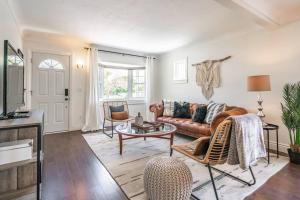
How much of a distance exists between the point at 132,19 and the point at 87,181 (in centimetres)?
270

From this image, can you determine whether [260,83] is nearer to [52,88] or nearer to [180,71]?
[180,71]

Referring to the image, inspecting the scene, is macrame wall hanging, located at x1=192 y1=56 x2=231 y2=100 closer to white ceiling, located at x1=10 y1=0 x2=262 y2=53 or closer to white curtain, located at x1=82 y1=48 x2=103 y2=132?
white ceiling, located at x1=10 y1=0 x2=262 y2=53

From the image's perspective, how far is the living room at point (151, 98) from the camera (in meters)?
1.77

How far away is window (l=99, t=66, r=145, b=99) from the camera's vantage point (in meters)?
5.15

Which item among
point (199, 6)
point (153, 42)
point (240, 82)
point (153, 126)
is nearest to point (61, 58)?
point (153, 42)

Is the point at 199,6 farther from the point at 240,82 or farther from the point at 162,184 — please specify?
the point at 162,184

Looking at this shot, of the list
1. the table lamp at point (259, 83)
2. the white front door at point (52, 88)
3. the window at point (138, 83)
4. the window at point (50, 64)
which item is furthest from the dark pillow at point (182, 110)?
the window at point (50, 64)

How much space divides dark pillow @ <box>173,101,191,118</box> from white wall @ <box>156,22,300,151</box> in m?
0.49

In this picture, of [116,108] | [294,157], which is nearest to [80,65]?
[116,108]

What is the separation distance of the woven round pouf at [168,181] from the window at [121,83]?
385 centimetres

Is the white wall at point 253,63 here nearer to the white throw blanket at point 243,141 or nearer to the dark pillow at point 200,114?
the dark pillow at point 200,114

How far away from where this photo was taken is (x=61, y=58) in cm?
445

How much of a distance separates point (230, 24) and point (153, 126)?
2435 millimetres

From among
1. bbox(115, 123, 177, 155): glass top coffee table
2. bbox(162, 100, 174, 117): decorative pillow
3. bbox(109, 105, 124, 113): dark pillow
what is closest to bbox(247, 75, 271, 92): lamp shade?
bbox(115, 123, 177, 155): glass top coffee table
